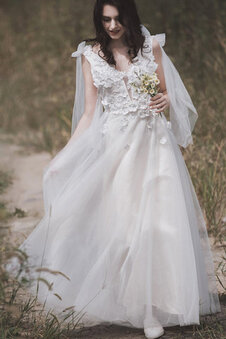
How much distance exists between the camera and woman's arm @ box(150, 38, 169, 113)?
3.00m

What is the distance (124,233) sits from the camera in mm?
2908

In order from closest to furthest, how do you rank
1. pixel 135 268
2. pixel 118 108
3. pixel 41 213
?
1. pixel 135 268
2. pixel 118 108
3. pixel 41 213

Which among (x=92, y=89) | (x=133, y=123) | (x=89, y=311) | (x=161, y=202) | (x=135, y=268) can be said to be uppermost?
(x=92, y=89)

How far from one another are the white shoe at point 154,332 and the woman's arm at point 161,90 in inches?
43.9

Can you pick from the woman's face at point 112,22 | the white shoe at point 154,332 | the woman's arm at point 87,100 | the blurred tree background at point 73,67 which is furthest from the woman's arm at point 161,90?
the blurred tree background at point 73,67

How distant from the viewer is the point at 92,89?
3.15 metres

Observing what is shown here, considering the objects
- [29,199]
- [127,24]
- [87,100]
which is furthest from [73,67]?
[127,24]

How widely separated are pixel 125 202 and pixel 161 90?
2.27 ft

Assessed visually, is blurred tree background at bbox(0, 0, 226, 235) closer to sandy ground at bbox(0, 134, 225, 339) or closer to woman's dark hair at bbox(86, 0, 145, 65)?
sandy ground at bbox(0, 134, 225, 339)

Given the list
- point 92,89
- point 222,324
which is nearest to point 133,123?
point 92,89

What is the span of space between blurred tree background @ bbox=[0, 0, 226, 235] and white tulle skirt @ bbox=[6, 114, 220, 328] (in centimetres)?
133

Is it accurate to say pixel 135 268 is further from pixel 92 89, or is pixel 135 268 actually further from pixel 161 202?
pixel 92 89

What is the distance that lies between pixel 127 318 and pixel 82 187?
71 cm

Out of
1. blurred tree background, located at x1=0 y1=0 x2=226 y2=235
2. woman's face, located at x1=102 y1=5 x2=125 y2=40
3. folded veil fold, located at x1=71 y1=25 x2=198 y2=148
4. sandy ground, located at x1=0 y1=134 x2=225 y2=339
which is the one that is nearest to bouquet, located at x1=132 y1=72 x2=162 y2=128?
folded veil fold, located at x1=71 y1=25 x2=198 y2=148
